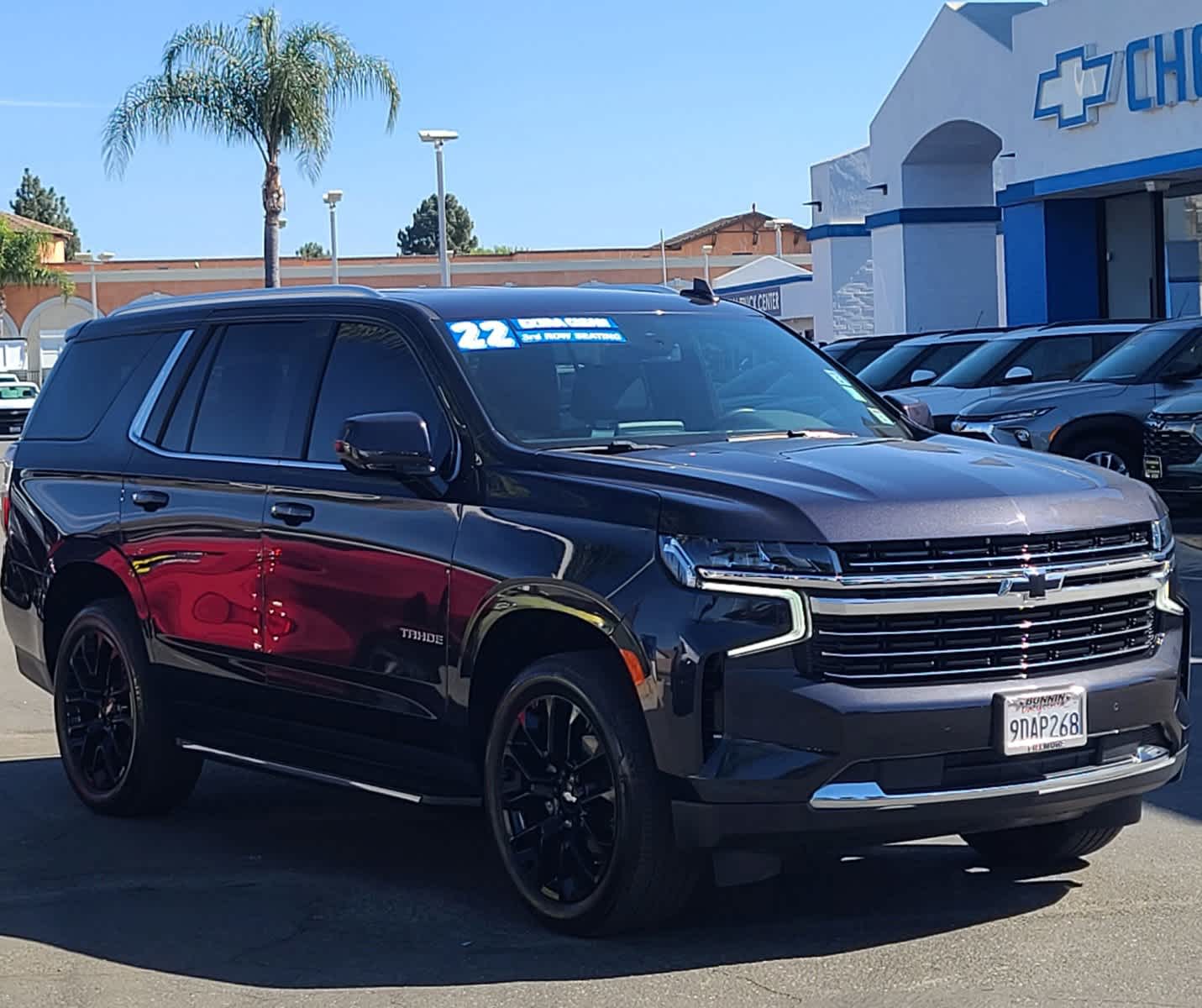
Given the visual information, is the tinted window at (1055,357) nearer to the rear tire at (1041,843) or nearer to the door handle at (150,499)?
the door handle at (150,499)

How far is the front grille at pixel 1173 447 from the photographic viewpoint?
51.0ft

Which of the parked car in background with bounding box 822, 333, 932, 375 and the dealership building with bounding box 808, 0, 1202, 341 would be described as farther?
the dealership building with bounding box 808, 0, 1202, 341

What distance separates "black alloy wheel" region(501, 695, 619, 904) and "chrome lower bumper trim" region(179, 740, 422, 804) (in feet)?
1.79

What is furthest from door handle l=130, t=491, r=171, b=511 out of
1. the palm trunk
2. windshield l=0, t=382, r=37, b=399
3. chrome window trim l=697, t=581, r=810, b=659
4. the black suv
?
windshield l=0, t=382, r=37, b=399

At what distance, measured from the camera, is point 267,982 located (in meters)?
5.38

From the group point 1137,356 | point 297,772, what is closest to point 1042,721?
point 297,772

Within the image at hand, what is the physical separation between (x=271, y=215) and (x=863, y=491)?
3461 centimetres

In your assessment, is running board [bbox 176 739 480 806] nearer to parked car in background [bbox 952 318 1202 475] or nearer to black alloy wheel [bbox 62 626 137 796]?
black alloy wheel [bbox 62 626 137 796]

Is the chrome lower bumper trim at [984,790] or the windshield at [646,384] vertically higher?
the windshield at [646,384]

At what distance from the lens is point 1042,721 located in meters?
5.33

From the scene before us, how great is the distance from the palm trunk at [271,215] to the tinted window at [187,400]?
31124mm

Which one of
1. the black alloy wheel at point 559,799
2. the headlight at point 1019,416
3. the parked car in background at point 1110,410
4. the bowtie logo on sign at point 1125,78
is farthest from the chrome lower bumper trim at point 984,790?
the bowtie logo on sign at point 1125,78

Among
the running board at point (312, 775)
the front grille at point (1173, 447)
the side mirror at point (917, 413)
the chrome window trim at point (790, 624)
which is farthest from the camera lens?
the front grille at point (1173, 447)

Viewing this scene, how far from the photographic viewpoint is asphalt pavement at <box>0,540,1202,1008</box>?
Answer: 17.0 ft
